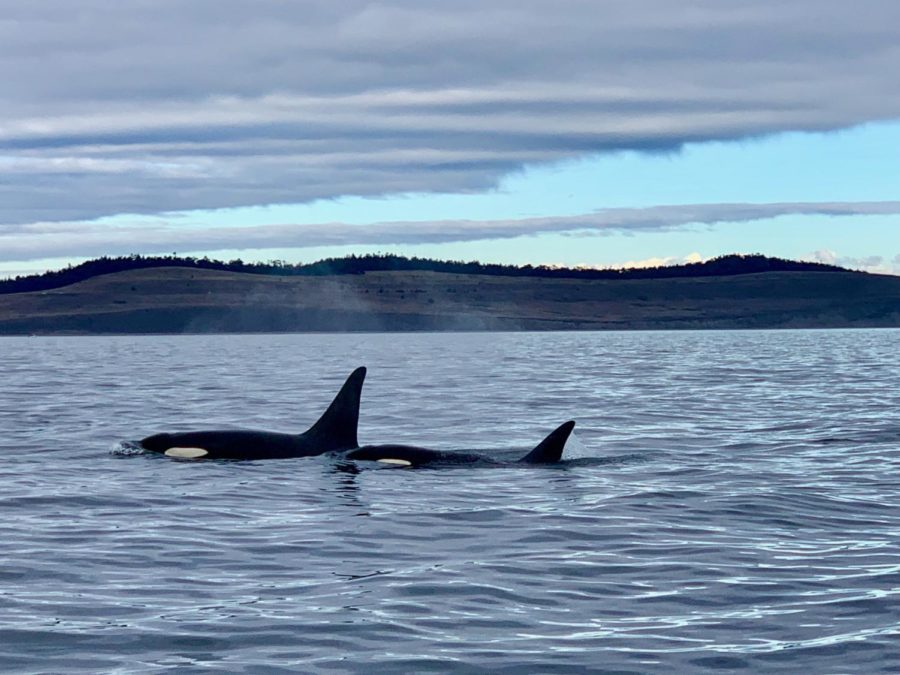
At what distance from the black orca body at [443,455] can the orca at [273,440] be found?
3.58 feet

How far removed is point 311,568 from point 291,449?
9230 mm

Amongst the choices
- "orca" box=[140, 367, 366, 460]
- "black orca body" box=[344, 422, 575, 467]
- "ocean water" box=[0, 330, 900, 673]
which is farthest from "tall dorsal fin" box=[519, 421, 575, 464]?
"orca" box=[140, 367, 366, 460]

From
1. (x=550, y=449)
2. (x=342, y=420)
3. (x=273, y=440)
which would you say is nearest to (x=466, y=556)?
(x=550, y=449)

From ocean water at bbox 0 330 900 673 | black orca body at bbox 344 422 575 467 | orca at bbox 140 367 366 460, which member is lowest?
ocean water at bbox 0 330 900 673

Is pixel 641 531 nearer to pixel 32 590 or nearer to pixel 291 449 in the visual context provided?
pixel 32 590

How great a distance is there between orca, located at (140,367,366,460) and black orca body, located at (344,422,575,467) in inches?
42.9

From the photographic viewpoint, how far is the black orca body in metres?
20.3

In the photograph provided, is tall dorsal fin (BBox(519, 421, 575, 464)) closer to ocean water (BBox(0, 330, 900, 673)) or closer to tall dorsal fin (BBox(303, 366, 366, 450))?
ocean water (BBox(0, 330, 900, 673))

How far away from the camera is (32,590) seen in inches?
448

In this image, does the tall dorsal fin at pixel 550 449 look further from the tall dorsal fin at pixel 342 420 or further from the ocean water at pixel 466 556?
the tall dorsal fin at pixel 342 420

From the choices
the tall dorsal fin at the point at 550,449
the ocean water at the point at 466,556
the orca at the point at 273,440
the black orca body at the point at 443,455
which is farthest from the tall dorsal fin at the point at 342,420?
the tall dorsal fin at the point at 550,449

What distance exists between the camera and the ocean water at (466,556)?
380 inches

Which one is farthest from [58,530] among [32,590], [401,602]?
[401,602]

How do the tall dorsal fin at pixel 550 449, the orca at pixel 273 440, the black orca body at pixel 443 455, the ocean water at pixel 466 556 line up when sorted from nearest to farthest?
the ocean water at pixel 466 556, the black orca body at pixel 443 455, the tall dorsal fin at pixel 550 449, the orca at pixel 273 440
